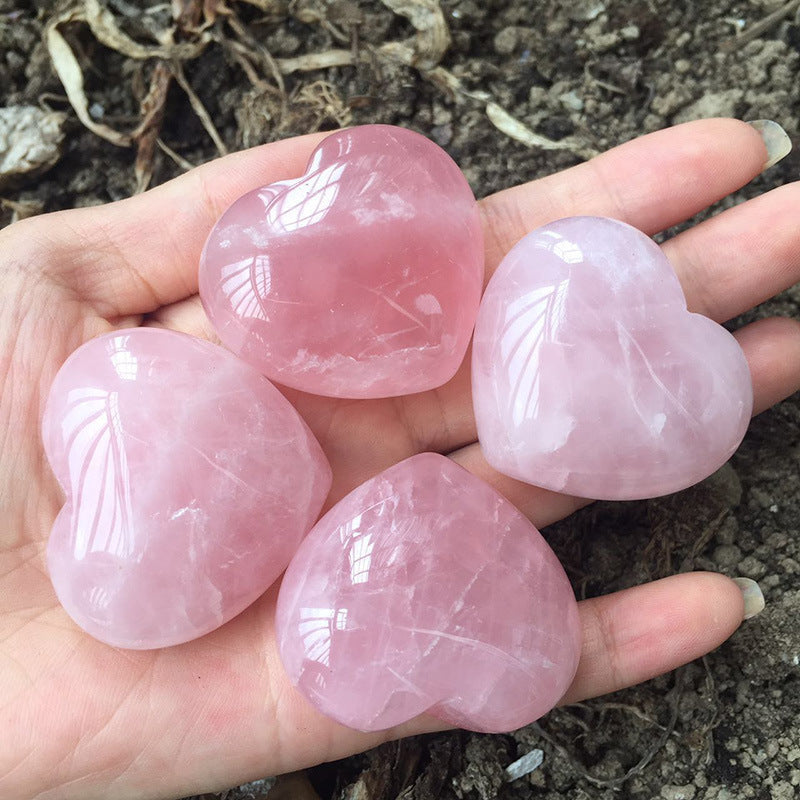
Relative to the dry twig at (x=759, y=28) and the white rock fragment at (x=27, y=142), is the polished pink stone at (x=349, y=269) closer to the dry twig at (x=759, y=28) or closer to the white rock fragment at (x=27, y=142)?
the white rock fragment at (x=27, y=142)

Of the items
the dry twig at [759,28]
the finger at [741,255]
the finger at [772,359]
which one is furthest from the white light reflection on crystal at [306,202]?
the dry twig at [759,28]

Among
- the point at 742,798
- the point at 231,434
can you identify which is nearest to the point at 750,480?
the point at 742,798

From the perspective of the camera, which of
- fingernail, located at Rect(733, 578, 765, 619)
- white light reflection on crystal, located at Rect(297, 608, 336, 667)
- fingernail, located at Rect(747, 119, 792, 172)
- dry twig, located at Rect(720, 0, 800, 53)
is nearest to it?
white light reflection on crystal, located at Rect(297, 608, 336, 667)

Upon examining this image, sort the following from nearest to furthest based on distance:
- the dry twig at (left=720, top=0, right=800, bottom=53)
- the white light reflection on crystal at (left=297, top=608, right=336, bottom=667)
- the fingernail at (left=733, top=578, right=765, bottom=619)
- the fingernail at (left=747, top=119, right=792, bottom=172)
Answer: the white light reflection on crystal at (left=297, top=608, right=336, bottom=667)
the fingernail at (left=733, top=578, right=765, bottom=619)
the fingernail at (left=747, top=119, right=792, bottom=172)
the dry twig at (left=720, top=0, right=800, bottom=53)

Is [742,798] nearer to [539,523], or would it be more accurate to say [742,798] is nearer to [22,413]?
[539,523]

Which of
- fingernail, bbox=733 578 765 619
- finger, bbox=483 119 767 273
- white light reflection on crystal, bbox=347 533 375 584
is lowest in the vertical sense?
fingernail, bbox=733 578 765 619

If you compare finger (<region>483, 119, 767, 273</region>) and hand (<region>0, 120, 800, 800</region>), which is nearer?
hand (<region>0, 120, 800, 800</region>)

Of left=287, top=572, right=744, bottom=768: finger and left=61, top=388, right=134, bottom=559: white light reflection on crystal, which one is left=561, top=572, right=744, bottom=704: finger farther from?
left=61, top=388, right=134, bottom=559: white light reflection on crystal

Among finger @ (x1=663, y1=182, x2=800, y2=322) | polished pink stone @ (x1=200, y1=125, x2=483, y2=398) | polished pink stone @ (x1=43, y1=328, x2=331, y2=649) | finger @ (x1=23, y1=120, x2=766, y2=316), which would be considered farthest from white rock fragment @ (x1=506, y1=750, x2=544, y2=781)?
finger @ (x1=23, y1=120, x2=766, y2=316)
